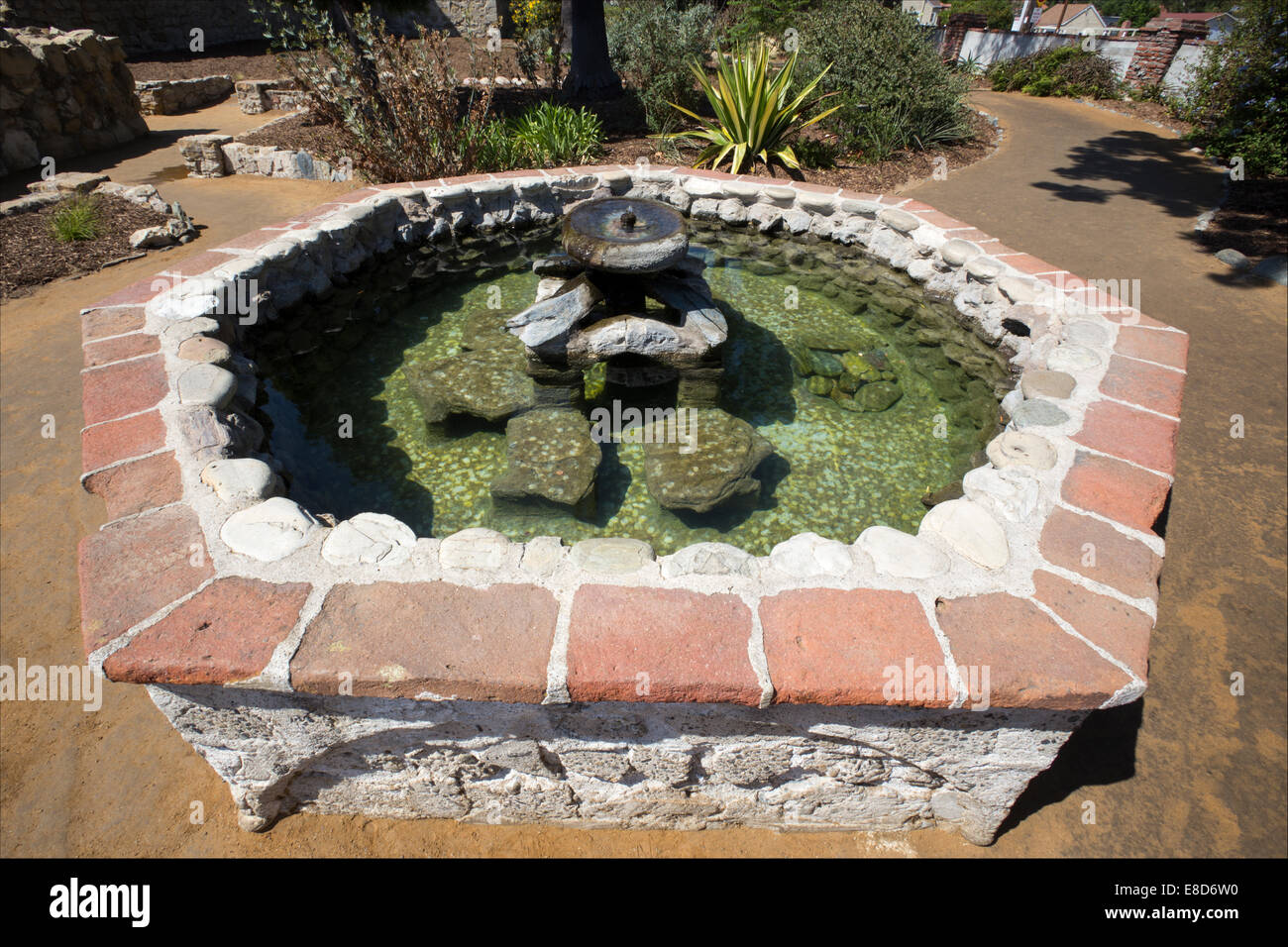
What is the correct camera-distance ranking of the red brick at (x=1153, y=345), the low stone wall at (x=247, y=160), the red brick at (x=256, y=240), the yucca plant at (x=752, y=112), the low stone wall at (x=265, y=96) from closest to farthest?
the red brick at (x=1153, y=345) < the red brick at (x=256, y=240) < the yucca plant at (x=752, y=112) < the low stone wall at (x=247, y=160) < the low stone wall at (x=265, y=96)

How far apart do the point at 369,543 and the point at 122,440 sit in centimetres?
126

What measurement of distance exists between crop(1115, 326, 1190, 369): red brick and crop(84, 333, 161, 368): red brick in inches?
198

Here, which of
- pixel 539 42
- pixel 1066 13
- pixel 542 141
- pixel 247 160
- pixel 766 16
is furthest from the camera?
pixel 1066 13

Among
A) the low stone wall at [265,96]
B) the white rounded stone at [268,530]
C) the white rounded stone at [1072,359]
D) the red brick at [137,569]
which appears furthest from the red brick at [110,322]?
the low stone wall at [265,96]

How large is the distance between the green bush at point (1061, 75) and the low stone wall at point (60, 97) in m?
17.5

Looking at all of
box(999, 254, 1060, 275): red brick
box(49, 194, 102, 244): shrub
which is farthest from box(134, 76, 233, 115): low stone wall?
box(999, 254, 1060, 275): red brick

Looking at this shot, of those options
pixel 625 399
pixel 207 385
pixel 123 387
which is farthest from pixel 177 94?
pixel 625 399

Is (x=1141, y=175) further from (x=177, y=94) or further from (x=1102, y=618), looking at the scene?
(x=177, y=94)

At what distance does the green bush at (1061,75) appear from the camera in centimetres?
1297

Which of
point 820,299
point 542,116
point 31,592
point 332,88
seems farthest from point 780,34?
point 31,592

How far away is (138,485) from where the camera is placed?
7.41 ft

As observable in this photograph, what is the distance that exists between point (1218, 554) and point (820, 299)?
3090mm

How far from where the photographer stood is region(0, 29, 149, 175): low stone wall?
7598mm

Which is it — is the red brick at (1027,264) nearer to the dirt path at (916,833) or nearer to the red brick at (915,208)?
the red brick at (915,208)
